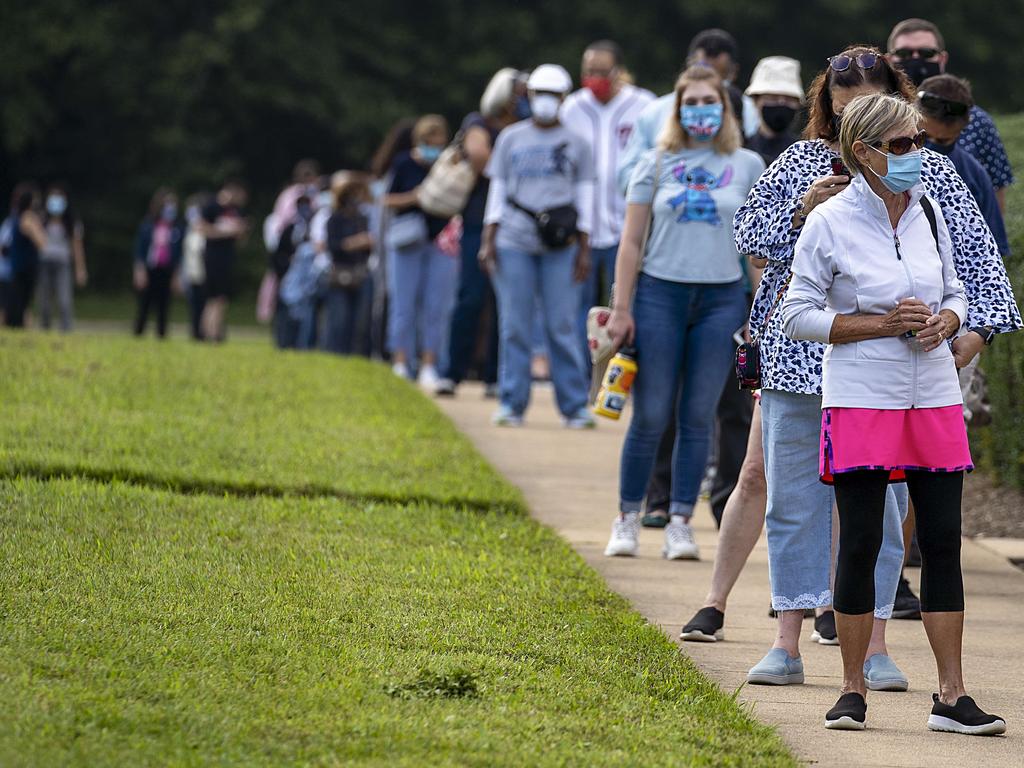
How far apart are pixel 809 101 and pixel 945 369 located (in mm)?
1175

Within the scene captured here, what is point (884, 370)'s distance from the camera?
16.1ft

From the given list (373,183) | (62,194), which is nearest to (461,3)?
(62,194)

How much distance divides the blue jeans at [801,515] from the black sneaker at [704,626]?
478 millimetres

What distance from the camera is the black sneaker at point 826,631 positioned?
246 inches

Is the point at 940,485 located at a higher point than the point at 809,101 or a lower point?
lower

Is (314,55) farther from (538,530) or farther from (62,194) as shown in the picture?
(538,530)

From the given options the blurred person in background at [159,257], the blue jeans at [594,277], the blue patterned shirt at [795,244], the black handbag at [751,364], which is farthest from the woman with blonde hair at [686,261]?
the blurred person in background at [159,257]

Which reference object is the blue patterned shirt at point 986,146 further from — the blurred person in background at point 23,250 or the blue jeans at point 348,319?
the blurred person in background at point 23,250

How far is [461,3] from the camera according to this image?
38.2 m

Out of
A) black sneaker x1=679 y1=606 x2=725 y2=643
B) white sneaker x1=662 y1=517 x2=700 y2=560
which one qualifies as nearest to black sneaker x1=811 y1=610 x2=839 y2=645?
black sneaker x1=679 y1=606 x2=725 y2=643

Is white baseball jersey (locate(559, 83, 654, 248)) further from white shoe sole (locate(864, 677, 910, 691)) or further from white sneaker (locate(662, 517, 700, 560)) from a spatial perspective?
white shoe sole (locate(864, 677, 910, 691))

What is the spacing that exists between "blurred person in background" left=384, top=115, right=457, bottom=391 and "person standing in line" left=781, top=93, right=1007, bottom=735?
357 inches

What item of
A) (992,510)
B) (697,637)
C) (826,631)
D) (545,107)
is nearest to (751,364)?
(697,637)

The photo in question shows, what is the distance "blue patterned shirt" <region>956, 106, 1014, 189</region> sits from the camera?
7336mm
